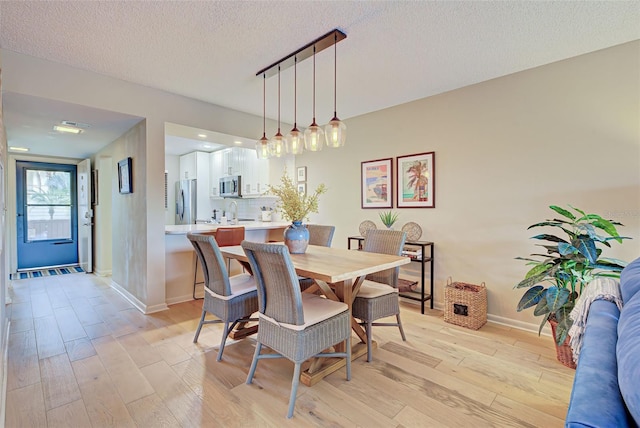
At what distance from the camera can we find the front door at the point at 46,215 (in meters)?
5.35

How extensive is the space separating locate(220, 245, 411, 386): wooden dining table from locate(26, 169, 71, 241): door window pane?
506 cm

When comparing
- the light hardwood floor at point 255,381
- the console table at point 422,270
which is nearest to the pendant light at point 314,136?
the console table at point 422,270

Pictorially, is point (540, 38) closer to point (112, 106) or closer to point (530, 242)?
point (530, 242)

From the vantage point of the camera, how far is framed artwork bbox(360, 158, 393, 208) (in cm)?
392

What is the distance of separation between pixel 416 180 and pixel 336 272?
2.19 m

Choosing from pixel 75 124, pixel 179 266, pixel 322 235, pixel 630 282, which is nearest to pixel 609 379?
pixel 630 282

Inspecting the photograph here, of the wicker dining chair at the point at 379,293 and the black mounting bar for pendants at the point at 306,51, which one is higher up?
the black mounting bar for pendants at the point at 306,51

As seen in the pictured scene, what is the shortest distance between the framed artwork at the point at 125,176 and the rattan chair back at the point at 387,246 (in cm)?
289

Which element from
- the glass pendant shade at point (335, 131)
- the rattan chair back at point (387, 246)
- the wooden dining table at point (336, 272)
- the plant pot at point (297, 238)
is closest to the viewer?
the wooden dining table at point (336, 272)

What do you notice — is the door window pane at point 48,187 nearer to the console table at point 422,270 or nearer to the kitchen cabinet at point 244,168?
the kitchen cabinet at point 244,168

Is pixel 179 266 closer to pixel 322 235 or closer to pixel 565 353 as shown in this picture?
pixel 322 235

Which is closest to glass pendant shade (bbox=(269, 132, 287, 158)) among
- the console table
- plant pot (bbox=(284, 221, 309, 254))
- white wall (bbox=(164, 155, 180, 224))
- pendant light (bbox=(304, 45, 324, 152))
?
pendant light (bbox=(304, 45, 324, 152))

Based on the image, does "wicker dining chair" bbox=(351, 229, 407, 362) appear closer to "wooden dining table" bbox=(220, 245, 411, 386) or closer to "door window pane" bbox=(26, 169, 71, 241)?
"wooden dining table" bbox=(220, 245, 411, 386)

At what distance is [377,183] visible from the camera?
13.3ft
